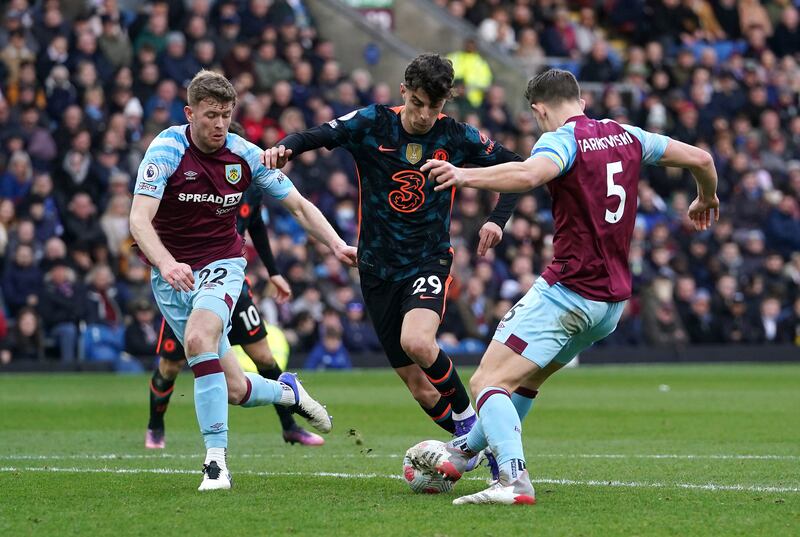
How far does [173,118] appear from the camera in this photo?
882 inches

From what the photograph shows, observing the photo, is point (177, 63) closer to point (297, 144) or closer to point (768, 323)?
point (768, 323)

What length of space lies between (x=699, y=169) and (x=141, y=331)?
13.8 meters

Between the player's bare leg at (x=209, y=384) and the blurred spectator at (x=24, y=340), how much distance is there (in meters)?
11.9

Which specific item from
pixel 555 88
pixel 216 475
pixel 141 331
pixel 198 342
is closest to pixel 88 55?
pixel 141 331

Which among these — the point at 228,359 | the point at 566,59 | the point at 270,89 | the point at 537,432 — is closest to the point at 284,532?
the point at 228,359

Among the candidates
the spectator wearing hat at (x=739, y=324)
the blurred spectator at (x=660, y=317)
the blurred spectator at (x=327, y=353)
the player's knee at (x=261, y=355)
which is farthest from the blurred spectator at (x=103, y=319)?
the spectator wearing hat at (x=739, y=324)

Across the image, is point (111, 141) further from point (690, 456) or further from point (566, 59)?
point (690, 456)

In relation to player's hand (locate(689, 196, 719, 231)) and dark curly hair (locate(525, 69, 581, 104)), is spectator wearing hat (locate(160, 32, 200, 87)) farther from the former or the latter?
dark curly hair (locate(525, 69, 581, 104))

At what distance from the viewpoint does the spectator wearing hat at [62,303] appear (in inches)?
801

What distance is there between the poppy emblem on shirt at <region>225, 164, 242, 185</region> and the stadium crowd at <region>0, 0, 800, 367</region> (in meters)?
11.6

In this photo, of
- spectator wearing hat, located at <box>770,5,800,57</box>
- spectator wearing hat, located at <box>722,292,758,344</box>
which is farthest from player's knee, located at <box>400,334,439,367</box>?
spectator wearing hat, located at <box>770,5,800,57</box>

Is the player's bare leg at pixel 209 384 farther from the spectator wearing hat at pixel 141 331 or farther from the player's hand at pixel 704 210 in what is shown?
the spectator wearing hat at pixel 141 331

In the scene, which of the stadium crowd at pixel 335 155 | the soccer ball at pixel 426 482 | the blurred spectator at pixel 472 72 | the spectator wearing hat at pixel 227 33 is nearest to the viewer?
the soccer ball at pixel 426 482

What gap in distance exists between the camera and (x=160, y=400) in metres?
11.8
